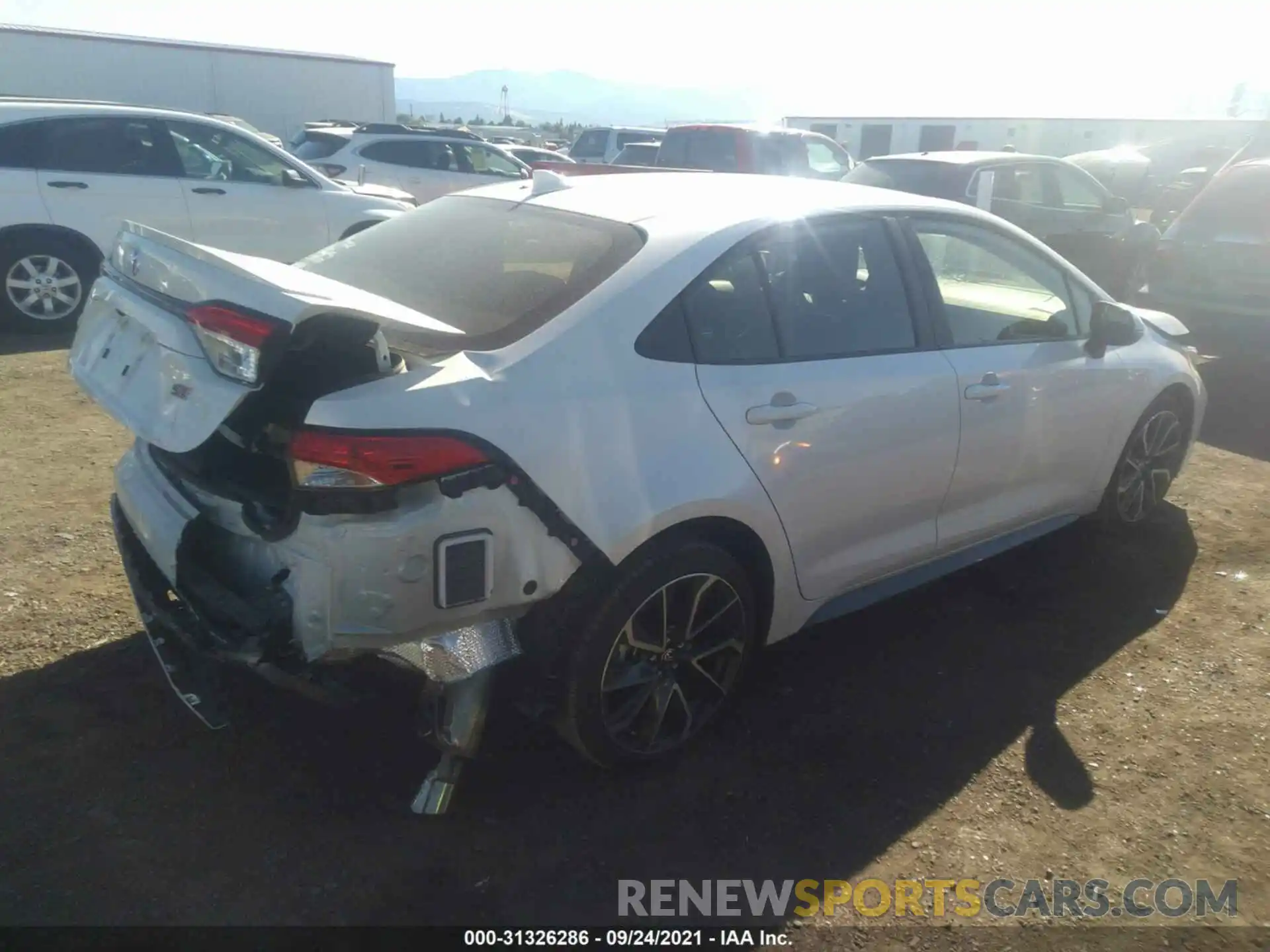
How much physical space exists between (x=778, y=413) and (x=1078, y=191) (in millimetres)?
8952

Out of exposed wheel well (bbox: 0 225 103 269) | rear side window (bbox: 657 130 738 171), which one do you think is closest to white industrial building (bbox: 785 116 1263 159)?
rear side window (bbox: 657 130 738 171)

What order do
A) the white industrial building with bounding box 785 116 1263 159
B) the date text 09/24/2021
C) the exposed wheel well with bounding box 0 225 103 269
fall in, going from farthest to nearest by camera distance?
the white industrial building with bounding box 785 116 1263 159 → the exposed wheel well with bounding box 0 225 103 269 → the date text 09/24/2021

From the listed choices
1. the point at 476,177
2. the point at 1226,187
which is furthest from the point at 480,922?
the point at 476,177

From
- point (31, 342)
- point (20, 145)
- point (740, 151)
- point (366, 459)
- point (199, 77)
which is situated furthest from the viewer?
point (199, 77)

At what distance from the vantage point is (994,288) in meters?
4.06

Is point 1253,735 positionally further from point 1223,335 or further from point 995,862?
point 1223,335

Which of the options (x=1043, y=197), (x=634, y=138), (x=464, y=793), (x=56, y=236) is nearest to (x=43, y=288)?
(x=56, y=236)

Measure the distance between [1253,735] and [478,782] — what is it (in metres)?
2.57

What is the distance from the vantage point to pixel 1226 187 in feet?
26.8

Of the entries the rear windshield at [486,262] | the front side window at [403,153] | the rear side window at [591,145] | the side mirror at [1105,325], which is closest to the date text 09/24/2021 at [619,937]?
the rear windshield at [486,262]

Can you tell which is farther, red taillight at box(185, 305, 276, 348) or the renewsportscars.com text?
the renewsportscars.com text

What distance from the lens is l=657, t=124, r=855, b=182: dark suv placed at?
1238cm

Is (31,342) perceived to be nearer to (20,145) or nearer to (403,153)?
(20,145)

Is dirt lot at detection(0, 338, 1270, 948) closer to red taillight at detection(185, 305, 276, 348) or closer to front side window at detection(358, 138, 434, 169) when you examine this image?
red taillight at detection(185, 305, 276, 348)
